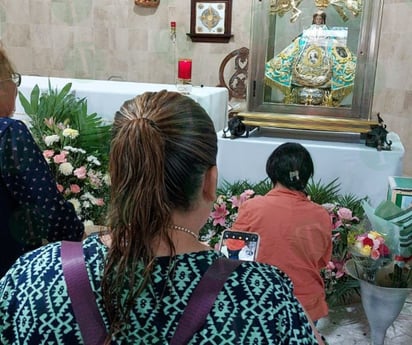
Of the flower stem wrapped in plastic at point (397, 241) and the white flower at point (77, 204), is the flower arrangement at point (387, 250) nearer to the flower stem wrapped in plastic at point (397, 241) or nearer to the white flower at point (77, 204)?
the flower stem wrapped in plastic at point (397, 241)

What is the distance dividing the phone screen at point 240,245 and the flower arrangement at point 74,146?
44.2 inches

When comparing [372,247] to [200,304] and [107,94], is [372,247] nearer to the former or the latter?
[200,304]

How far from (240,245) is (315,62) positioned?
1.58m

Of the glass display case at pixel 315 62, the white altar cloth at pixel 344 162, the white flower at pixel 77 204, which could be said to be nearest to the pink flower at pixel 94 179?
the white flower at pixel 77 204

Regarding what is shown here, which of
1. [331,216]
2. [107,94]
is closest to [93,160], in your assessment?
[107,94]

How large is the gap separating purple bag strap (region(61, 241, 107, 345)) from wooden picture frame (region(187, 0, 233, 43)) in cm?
473

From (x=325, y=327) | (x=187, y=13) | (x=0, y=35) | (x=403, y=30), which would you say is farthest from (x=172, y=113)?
(x=0, y=35)

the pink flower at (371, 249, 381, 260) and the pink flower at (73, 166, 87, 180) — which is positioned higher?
the pink flower at (73, 166, 87, 180)

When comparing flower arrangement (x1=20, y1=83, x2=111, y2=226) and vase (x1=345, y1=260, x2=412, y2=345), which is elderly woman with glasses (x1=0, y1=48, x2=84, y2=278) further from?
vase (x1=345, y1=260, x2=412, y2=345)

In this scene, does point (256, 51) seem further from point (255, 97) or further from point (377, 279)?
point (377, 279)

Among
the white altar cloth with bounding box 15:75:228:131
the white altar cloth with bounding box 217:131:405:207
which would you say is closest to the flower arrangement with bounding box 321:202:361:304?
the white altar cloth with bounding box 217:131:405:207

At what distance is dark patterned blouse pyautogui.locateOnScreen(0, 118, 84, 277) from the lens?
1.26 meters

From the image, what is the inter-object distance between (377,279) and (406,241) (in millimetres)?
171

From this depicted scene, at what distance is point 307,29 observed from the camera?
8.42ft
